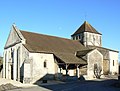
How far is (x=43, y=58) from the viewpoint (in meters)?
32.2

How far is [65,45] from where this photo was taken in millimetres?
40000

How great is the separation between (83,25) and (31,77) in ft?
83.9

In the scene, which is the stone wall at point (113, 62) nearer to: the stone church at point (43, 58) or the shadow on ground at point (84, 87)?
the stone church at point (43, 58)

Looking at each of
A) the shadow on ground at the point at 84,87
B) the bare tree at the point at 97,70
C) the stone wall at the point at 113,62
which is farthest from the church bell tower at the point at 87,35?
the shadow on ground at the point at 84,87

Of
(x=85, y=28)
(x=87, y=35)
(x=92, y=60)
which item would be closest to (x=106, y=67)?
(x=92, y=60)

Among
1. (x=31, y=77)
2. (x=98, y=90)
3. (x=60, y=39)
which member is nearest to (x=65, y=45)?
(x=60, y=39)

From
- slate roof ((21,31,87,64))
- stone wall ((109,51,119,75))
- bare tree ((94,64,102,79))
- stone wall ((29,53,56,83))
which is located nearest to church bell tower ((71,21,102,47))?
stone wall ((109,51,119,75))

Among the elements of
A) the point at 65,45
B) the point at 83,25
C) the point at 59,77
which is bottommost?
the point at 59,77

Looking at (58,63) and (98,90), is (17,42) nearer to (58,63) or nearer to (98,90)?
(58,63)

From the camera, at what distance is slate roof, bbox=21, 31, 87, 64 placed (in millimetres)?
32631

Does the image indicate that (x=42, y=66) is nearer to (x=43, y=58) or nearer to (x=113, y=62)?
(x=43, y=58)

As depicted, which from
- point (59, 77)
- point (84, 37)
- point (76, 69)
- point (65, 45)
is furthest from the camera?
point (84, 37)

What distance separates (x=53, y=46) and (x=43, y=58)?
15.6 feet

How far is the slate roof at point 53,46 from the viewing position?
32.6 meters
